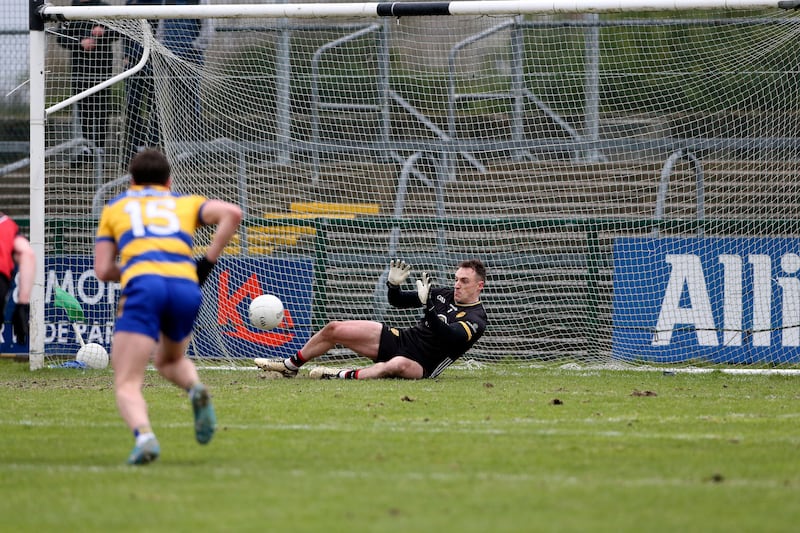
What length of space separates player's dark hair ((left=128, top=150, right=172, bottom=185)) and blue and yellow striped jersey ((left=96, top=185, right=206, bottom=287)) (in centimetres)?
4

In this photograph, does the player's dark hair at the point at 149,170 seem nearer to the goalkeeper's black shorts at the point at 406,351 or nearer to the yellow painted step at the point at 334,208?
the goalkeeper's black shorts at the point at 406,351

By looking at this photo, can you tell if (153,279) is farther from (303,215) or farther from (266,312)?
(303,215)

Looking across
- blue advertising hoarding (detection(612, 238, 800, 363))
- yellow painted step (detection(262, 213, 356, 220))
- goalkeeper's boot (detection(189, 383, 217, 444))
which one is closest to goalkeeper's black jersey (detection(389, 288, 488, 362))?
blue advertising hoarding (detection(612, 238, 800, 363))

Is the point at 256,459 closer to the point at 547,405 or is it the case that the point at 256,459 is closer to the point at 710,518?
the point at 710,518

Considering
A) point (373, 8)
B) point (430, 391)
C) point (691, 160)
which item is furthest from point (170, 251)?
point (691, 160)

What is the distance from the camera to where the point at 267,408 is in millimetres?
9555

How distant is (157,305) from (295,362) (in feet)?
19.1

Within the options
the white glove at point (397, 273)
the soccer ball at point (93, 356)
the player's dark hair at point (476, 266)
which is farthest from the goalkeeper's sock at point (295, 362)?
the soccer ball at point (93, 356)

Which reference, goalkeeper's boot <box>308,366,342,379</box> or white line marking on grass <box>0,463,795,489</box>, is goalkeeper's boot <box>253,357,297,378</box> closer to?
goalkeeper's boot <box>308,366,342,379</box>

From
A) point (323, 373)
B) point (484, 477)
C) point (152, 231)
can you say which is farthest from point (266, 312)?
point (484, 477)

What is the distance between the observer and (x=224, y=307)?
15.0 metres

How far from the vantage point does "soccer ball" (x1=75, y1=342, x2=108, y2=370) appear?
13680 mm

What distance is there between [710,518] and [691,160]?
1122cm

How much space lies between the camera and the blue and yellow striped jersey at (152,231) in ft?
22.2
